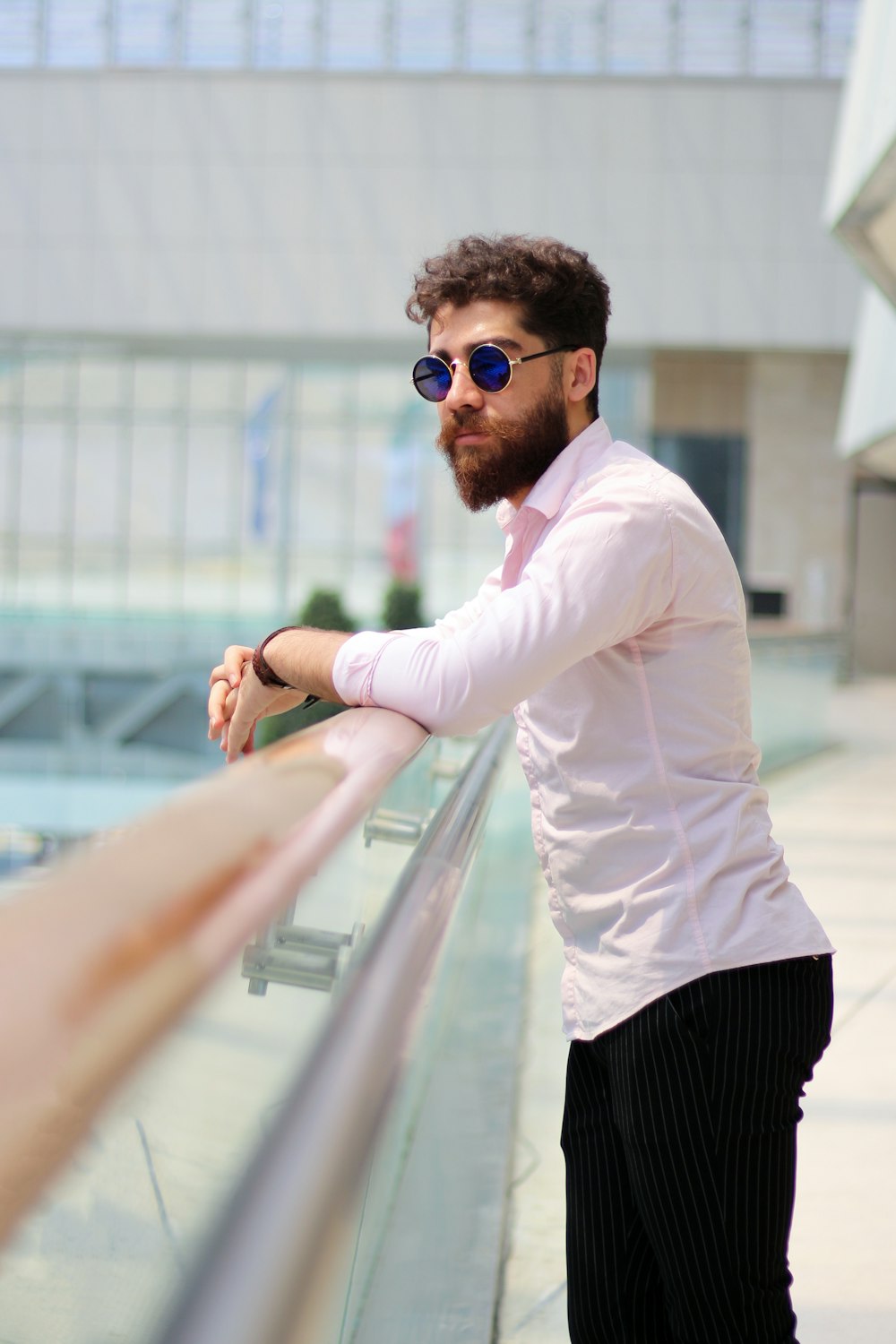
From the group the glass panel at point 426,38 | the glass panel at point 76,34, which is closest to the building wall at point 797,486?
the glass panel at point 426,38

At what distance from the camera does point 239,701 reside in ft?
6.95

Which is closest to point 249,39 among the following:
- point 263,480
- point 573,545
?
point 263,480

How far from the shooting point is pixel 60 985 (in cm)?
61

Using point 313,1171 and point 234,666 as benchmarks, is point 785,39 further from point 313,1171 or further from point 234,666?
point 313,1171

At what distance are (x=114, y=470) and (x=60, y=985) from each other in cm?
3811

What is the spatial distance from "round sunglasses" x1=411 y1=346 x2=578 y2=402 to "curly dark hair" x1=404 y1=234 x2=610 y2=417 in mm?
37

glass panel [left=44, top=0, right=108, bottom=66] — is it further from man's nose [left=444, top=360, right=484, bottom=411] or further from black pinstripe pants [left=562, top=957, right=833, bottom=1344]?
black pinstripe pants [left=562, top=957, right=833, bottom=1344]

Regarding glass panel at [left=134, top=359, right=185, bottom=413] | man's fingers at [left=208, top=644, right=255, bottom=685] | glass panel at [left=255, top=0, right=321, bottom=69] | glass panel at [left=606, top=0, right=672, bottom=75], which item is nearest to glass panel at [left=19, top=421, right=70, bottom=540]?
glass panel at [left=134, top=359, right=185, bottom=413]

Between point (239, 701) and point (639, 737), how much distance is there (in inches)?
24.7

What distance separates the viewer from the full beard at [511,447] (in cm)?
200

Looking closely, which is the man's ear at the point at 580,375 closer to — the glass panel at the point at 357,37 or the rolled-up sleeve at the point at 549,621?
the rolled-up sleeve at the point at 549,621

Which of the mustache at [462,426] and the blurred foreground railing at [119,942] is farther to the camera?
the mustache at [462,426]

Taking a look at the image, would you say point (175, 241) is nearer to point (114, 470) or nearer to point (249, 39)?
point (249, 39)

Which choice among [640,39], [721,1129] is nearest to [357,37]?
[640,39]
